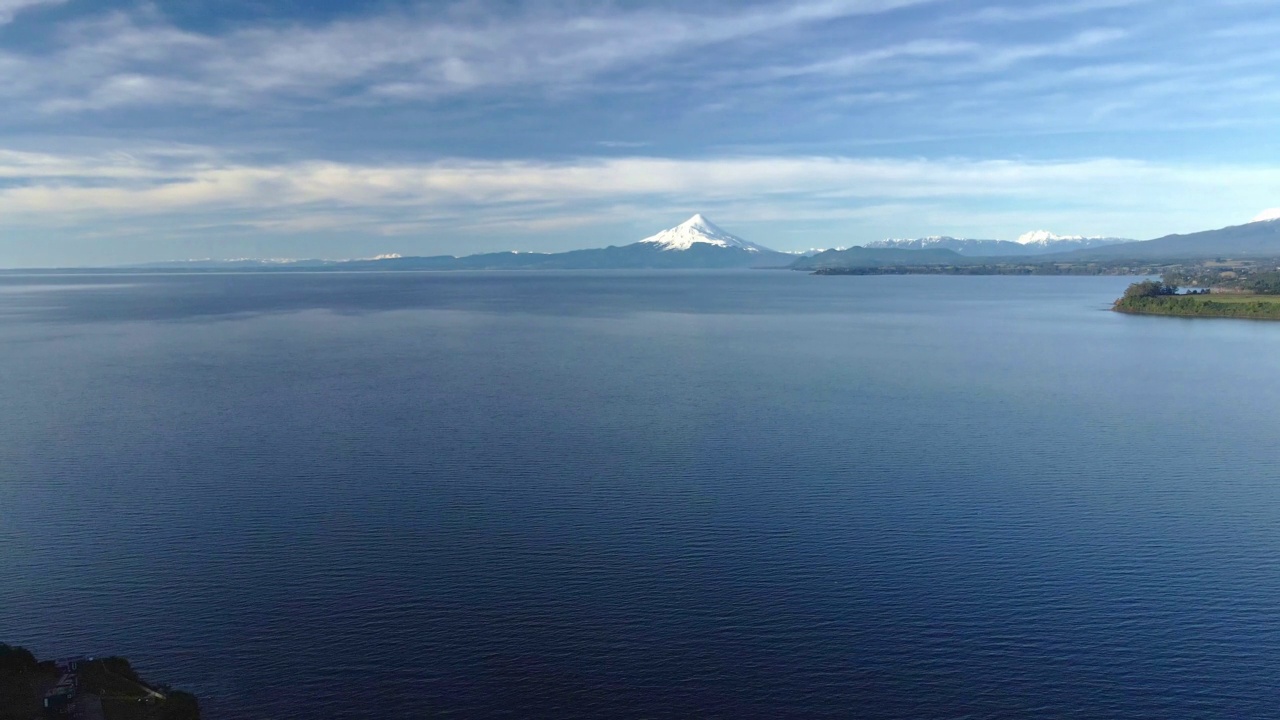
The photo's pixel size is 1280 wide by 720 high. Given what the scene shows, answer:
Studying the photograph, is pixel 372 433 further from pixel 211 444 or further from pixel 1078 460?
pixel 1078 460

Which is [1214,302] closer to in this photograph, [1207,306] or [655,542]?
[1207,306]

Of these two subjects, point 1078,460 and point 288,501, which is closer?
point 288,501

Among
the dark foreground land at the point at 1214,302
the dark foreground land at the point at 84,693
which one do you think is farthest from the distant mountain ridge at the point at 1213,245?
the dark foreground land at the point at 84,693

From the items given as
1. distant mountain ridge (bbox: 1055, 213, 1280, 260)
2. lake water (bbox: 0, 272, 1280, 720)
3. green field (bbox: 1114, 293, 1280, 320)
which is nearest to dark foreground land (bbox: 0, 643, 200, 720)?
lake water (bbox: 0, 272, 1280, 720)

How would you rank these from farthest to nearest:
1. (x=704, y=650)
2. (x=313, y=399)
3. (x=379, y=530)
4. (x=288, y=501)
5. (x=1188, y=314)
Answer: (x=1188, y=314) < (x=313, y=399) < (x=288, y=501) < (x=379, y=530) < (x=704, y=650)

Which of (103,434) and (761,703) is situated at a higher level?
(103,434)

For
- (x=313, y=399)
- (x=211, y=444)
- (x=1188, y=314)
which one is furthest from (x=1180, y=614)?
(x=1188, y=314)
